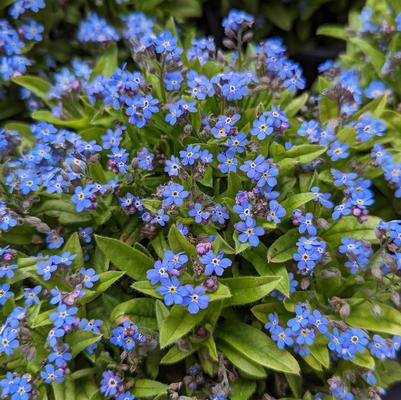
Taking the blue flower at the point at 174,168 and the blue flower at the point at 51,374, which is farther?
the blue flower at the point at 174,168

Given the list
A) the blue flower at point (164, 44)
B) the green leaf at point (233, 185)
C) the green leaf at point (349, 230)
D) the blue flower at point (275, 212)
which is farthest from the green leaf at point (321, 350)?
the blue flower at point (164, 44)

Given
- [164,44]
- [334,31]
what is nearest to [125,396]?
[164,44]

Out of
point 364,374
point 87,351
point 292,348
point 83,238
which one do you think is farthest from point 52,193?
point 364,374

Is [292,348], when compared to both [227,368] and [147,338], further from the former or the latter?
[147,338]

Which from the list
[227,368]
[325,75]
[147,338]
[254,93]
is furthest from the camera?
[325,75]

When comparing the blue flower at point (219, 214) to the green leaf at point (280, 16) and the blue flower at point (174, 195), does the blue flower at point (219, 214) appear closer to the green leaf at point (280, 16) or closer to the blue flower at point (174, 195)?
the blue flower at point (174, 195)
